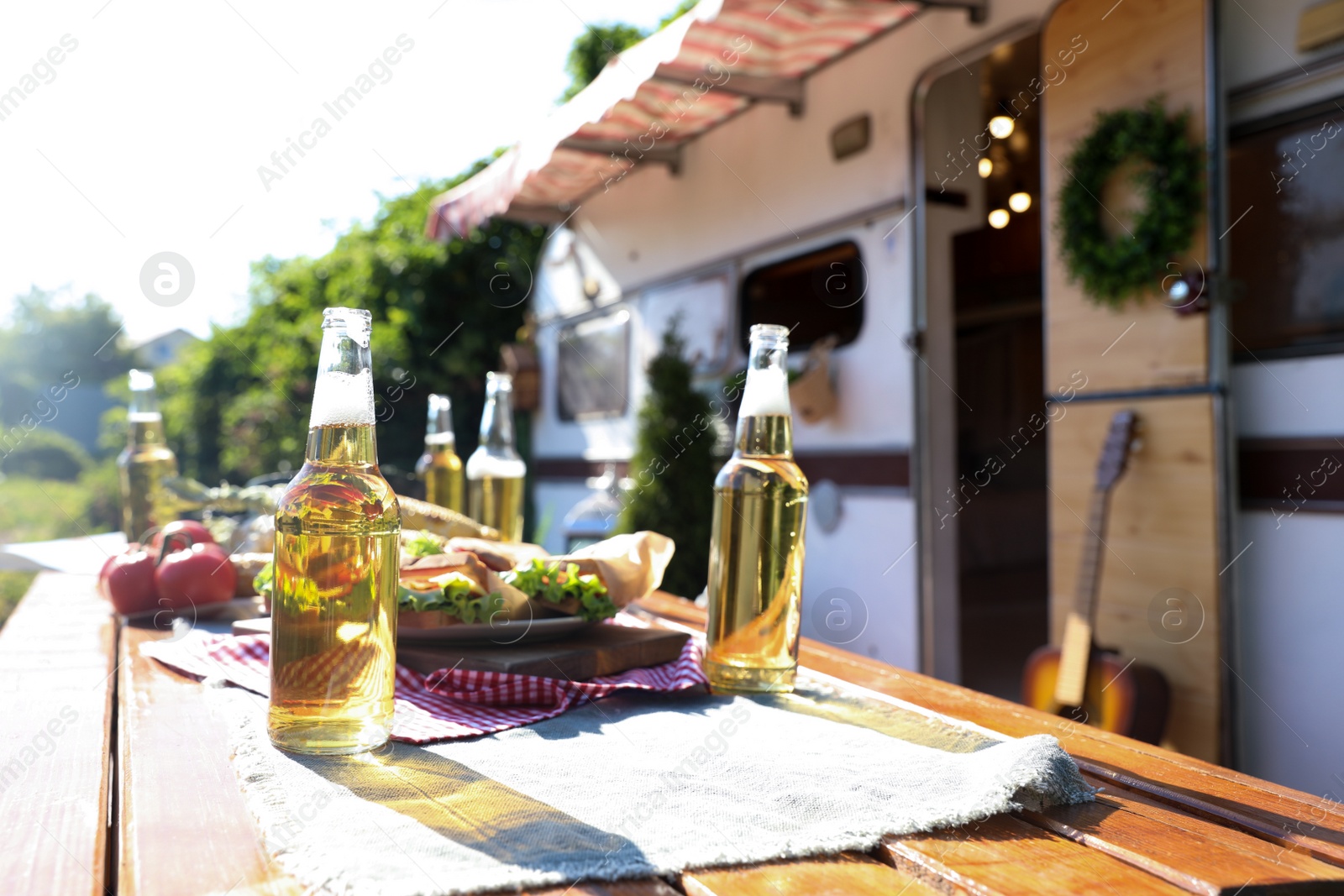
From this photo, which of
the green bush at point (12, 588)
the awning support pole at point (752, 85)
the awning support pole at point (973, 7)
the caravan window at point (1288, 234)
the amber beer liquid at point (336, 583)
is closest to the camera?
the amber beer liquid at point (336, 583)

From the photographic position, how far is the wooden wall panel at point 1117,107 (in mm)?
3014

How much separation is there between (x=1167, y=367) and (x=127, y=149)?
3807mm

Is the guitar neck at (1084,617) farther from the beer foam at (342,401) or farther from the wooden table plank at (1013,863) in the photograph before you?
the beer foam at (342,401)

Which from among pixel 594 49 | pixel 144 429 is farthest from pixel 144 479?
pixel 594 49

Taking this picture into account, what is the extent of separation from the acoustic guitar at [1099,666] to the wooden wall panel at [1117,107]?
0.73 feet

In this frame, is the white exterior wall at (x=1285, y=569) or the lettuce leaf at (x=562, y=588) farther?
the white exterior wall at (x=1285, y=569)

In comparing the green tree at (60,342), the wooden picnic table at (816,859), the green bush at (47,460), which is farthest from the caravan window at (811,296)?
the green tree at (60,342)

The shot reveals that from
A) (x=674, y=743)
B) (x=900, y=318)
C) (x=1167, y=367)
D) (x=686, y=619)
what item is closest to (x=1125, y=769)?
(x=674, y=743)

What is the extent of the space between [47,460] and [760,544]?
53.6ft

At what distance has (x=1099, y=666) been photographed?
3.17 metres

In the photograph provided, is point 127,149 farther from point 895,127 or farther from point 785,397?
point 785,397

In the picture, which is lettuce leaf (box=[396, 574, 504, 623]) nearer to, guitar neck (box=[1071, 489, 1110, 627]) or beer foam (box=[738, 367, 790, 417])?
beer foam (box=[738, 367, 790, 417])

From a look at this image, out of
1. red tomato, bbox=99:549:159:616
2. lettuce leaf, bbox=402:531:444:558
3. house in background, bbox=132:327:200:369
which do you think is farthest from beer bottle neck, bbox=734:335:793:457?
house in background, bbox=132:327:200:369

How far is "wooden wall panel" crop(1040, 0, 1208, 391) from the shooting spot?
9.89ft
